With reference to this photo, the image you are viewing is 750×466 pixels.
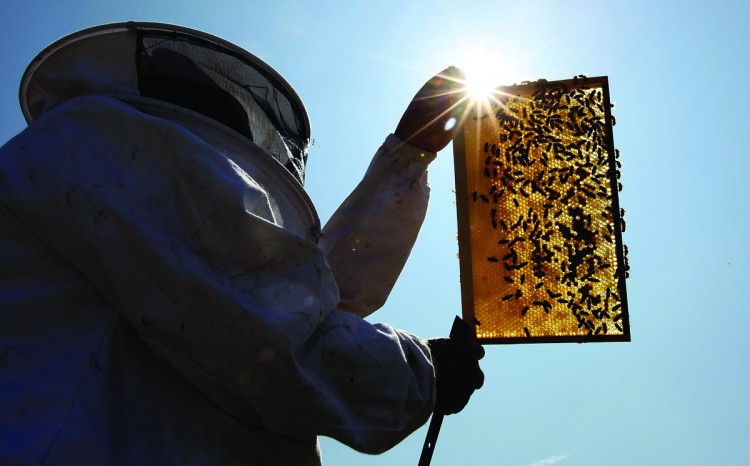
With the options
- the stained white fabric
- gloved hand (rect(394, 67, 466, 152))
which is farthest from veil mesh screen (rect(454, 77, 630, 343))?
the stained white fabric

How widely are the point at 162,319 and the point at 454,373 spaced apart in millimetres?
1028

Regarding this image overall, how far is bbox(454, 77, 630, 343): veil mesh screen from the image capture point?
2.91m

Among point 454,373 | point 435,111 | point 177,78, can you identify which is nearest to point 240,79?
point 177,78

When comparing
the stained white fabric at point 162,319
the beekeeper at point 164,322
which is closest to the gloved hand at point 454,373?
the beekeeper at point 164,322

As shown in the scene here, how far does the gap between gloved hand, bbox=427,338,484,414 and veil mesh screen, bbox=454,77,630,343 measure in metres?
0.41

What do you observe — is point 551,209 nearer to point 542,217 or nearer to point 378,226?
point 542,217

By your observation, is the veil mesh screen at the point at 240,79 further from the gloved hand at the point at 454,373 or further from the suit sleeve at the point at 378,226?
the gloved hand at the point at 454,373

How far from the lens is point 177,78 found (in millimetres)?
2781

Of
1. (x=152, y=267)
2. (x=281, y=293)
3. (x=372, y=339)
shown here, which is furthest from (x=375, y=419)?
(x=152, y=267)

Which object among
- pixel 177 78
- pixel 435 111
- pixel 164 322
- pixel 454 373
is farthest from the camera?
pixel 435 111

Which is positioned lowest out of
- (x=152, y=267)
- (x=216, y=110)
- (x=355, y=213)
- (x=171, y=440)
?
(x=171, y=440)

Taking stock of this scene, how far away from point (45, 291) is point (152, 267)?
11.4 inches

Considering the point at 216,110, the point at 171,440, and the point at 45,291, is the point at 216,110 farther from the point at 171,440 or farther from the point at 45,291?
the point at 171,440

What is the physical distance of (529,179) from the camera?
124 inches
